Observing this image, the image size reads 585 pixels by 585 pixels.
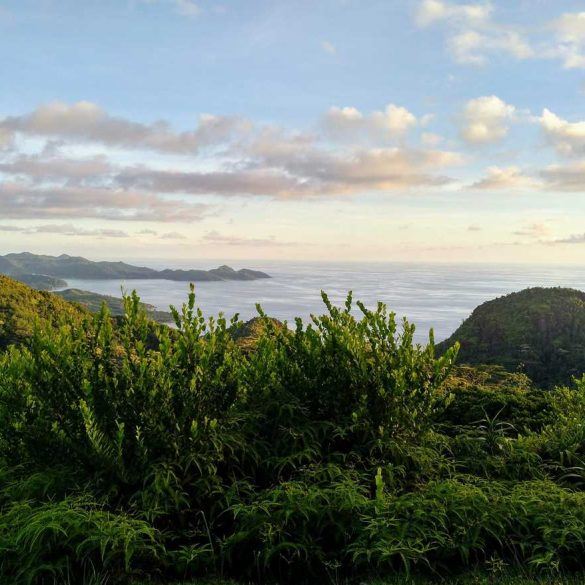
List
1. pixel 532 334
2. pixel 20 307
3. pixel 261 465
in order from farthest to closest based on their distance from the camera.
A: 1. pixel 532 334
2. pixel 20 307
3. pixel 261 465

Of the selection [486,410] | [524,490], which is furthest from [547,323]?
[524,490]

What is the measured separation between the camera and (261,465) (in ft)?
19.6

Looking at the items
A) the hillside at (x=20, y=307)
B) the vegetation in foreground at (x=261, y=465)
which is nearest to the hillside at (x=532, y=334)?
→ the hillside at (x=20, y=307)

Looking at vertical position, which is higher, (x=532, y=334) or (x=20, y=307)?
(x=20, y=307)

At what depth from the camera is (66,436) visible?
5.41 meters

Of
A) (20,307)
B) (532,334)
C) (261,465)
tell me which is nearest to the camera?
(261,465)

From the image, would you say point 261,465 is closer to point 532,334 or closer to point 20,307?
point 20,307

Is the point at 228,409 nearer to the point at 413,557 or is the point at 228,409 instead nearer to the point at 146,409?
the point at 146,409

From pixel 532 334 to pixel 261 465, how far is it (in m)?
49.5

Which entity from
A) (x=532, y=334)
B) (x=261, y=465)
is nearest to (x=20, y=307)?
(x=261, y=465)

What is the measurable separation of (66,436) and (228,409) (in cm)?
173

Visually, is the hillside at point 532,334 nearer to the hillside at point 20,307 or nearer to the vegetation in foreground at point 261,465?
the hillside at point 20,307

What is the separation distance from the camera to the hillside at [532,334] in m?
42.2

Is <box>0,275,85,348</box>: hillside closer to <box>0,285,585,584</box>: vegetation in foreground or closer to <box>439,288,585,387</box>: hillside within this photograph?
<box>0,285,585,584</box>: vegetation in foreground
